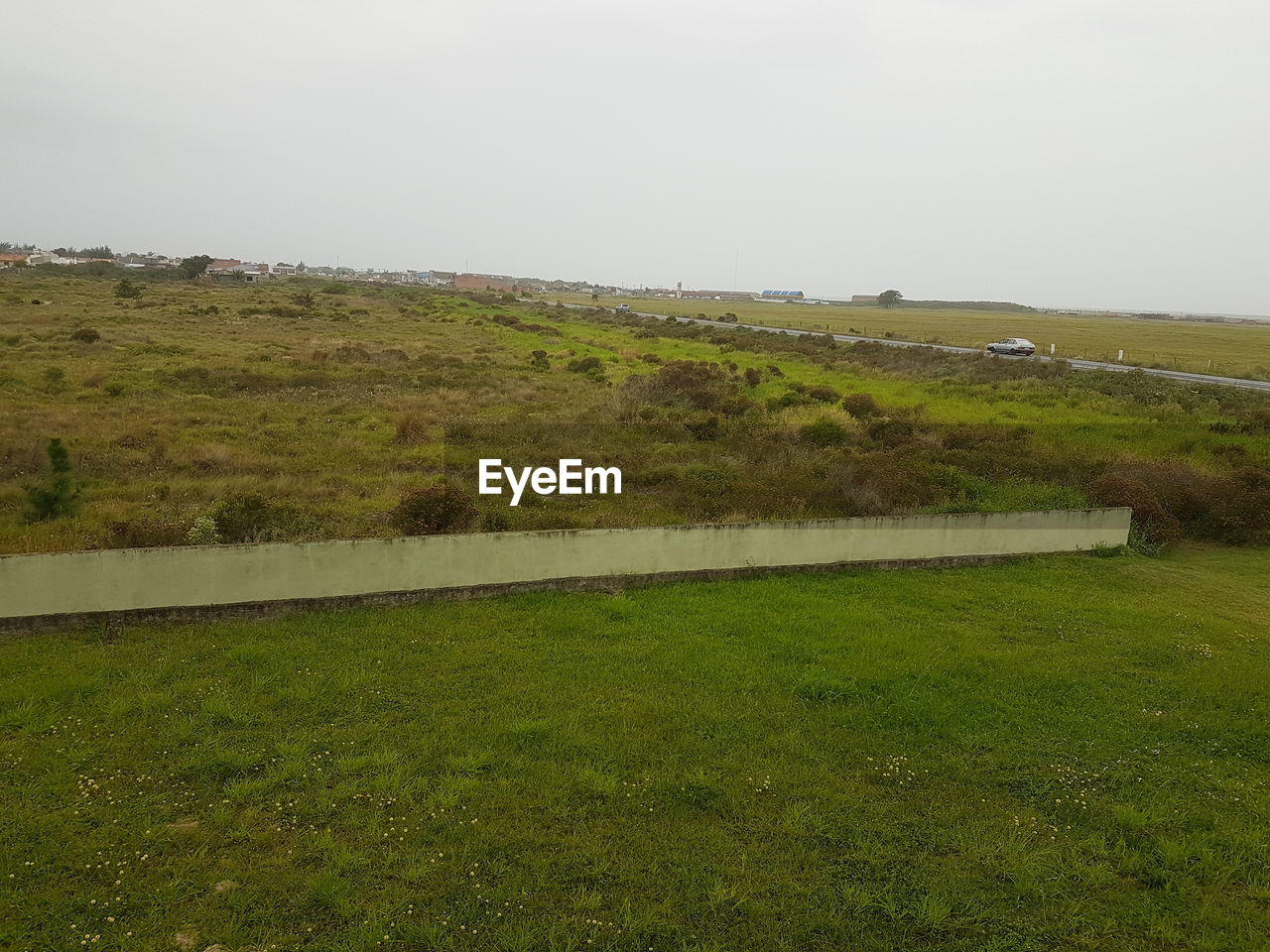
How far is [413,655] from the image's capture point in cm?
768

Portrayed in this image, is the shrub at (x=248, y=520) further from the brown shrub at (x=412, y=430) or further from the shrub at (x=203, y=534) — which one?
the brown shrub at (x=412, y=430)

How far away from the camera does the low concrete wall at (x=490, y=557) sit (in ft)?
25.6

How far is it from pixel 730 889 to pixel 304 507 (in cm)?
919

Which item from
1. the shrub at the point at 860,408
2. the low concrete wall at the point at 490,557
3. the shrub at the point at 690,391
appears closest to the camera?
the low concrete wall at the point at 490,557

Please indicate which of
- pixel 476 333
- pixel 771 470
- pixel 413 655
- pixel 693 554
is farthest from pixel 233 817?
pixel 476 333

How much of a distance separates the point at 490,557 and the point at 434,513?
1802 mm

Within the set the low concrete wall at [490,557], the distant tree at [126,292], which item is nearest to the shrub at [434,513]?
the low concrete wall at [490,557]

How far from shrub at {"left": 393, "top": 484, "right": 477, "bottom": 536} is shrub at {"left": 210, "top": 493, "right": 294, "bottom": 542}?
63.2 inches

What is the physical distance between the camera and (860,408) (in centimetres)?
2294

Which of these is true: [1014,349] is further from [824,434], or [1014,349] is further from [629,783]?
[629,783]

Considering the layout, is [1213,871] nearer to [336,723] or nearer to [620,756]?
[620,756]

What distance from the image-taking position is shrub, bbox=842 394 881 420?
22680mm

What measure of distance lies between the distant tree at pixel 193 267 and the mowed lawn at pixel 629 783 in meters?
112

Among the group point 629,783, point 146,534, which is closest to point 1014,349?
point 629,783
